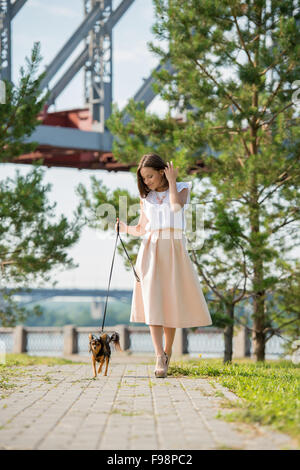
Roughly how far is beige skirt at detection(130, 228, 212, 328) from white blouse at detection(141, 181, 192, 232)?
5 centimetres

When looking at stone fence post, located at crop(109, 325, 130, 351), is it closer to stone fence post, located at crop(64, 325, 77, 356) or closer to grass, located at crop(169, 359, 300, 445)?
stone fence post, located at crop(64, 325, 77, 356)

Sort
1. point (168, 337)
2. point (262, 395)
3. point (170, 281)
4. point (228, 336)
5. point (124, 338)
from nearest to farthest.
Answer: point (262, 395), point (170, 281), point (168, 337), point (228, 336), point (124, 338)

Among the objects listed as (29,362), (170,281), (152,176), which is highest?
(152,176)

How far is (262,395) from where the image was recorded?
4.43m

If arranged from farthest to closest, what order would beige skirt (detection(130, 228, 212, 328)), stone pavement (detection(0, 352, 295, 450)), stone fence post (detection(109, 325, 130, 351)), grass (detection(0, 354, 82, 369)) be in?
stone fence post (detection(109, 325, 130, 351))
grass (detection(0, 354, 82, 369))
beige skirt (detection(130, 228, 212, 328))
stone pavement (detection(0, 352, 295, 450))

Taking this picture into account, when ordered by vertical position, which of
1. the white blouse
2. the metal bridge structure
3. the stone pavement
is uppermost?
the metal bridge structure

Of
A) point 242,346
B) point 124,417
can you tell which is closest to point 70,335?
point 242,346

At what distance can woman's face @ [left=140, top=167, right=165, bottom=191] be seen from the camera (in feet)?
19.4

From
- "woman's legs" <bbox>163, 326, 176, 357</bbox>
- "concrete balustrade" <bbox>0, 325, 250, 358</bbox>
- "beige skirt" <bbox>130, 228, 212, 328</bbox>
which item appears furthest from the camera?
"concrete balustrade" <bbox>0, 325, 250, 358</bbox>

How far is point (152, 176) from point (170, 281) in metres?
0.87

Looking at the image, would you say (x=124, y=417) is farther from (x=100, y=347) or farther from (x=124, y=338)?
(x=124, y=338)

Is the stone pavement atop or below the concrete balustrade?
atop

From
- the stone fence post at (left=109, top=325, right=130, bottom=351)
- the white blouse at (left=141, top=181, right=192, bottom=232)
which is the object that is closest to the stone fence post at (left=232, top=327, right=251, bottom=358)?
the stone fence post at (left=109, top=325, right=130, bottom=351)
